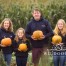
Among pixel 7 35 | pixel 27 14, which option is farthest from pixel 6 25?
pixel 27 14

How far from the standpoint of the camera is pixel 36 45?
855 centimetres

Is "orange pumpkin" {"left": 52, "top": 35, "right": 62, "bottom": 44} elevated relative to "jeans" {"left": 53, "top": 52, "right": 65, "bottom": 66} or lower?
elevated

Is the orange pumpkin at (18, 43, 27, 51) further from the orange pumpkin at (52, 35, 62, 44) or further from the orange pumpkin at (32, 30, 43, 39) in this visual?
the orange pumpkin at (52, 35, 62, 44)

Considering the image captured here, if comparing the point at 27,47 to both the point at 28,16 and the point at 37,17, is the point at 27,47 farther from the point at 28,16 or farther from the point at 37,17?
the point at 28,16

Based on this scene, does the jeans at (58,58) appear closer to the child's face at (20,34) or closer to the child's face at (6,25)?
the child's face at (20,34)

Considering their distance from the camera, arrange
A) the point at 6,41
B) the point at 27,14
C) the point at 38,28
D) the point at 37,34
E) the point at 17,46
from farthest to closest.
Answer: the point at 27,14
the point at 17,46
the point at 38,28
the point at 6,41
the point at 37,34

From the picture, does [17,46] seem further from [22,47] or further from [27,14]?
[27,14]

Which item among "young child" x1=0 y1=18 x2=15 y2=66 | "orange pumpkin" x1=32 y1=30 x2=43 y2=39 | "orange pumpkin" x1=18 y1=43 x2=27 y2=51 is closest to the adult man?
"orange pumpkin" x1=32 y1=30 x2=43 y2=39

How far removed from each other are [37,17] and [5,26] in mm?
853

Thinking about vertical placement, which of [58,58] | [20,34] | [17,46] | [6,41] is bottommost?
[58,58]

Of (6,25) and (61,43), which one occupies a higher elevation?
(6,25)

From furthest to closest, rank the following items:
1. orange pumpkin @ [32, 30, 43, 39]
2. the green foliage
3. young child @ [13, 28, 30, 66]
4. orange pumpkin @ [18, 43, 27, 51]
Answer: the green foliage, young child @ [13, 28, 30, 66], orange pumpkin @ [18, 43, 27, 51], orange pumpkin @ [32, 30, 43, 39]

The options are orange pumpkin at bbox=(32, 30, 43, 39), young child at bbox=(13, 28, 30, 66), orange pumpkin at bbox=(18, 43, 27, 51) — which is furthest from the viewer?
young child at bbox=(13, 28, 30, 66)

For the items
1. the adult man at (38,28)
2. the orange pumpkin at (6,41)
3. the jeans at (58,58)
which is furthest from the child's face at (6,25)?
the jeans at (58,58)
